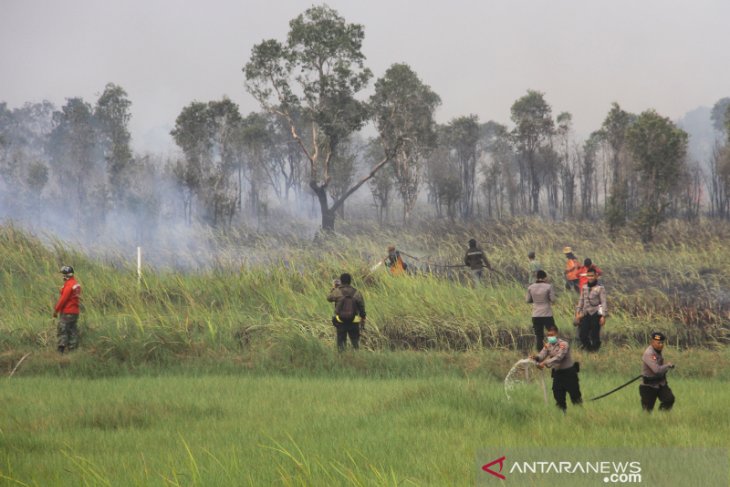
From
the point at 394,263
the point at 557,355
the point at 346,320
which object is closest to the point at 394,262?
the point at 394,263

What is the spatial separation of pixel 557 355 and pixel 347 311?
5491 mm

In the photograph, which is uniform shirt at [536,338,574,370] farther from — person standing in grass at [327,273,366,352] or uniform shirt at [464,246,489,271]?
uniform shirt at [464,246,489,271]

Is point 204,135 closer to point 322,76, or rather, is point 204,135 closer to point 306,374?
point 322,76

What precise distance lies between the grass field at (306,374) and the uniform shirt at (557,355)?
1.77ft

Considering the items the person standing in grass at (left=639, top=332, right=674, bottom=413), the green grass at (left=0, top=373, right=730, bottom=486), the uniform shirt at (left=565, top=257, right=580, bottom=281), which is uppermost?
the uniform shirt at (left=565, top=257, right=580, bottom=281)

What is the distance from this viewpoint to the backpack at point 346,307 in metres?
14.1

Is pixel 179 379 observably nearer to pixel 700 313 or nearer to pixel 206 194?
pixel 700 313

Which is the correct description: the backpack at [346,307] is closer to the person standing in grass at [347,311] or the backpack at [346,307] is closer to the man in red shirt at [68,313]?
the person standing in grass at [347,311]

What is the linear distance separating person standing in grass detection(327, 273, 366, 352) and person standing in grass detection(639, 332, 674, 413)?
5998 millimetres

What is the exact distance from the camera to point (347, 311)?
1417cm

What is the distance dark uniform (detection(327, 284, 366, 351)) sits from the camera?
14164 millimetres

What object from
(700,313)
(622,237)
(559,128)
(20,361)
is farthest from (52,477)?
(559,128)

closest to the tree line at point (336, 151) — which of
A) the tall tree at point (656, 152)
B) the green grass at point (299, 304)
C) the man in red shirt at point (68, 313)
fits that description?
the tall tree at point (656, 152)

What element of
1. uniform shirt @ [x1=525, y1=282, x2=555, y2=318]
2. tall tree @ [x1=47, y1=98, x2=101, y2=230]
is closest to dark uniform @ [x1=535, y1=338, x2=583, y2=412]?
uniform shirt @ [x1=525, y1=282, x2=555, y2=318]
